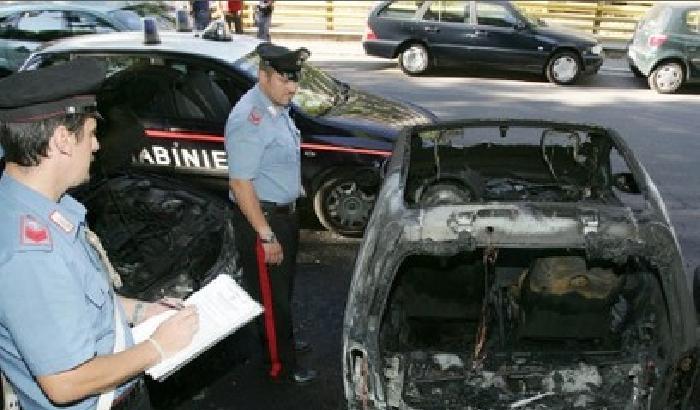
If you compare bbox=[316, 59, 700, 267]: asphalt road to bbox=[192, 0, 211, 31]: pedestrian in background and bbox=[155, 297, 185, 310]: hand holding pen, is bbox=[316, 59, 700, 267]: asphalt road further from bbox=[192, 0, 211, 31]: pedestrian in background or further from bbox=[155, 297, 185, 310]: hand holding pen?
bbox=[155, 297, 185, 310]: hand holding pen

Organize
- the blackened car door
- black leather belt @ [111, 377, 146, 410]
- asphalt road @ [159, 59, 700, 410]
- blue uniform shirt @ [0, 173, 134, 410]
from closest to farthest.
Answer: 1. blue uniform shirt @ [0, 173, 134, 410]
2. black leather belt @ [111, 377, 146, 410]
3. asphalt road @ [159, 59, 700, 410]
4. the blackened car door

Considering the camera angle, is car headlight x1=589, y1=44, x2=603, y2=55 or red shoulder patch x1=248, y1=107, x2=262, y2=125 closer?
red shoulder patch x1=248, y1=107, x2=262, y2=125

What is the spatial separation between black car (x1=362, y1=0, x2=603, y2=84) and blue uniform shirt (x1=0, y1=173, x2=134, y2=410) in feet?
37.0

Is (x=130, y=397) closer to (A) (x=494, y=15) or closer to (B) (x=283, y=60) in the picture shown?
(B) (x=283, y=60)

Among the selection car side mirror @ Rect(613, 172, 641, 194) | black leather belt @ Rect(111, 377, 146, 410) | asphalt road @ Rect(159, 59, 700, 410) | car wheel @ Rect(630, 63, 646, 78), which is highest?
car side mirror @ Rect(613, 172, 641, 194)

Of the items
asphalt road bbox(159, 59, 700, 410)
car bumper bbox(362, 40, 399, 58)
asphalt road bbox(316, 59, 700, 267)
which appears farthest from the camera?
car bumper bbox(362, 40, 399, 58)

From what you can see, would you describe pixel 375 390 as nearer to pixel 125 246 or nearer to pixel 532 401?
pixel 532 401

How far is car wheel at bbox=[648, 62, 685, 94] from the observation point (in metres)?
11.7

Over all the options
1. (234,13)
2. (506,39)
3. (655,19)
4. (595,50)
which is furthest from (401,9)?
(234,13)

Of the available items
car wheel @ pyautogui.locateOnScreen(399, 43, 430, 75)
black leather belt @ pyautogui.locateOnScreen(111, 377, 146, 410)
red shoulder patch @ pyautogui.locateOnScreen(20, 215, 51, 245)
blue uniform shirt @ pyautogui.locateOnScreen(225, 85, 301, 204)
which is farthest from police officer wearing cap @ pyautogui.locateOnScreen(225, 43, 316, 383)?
car wheel @ pyautogui.locateOnScreen(399, 43, 430, 75)

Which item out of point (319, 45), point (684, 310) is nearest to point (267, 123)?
point (684, 310)

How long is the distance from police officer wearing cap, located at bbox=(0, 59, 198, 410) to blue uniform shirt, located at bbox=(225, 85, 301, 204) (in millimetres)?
1484

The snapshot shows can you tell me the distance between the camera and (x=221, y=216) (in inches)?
166

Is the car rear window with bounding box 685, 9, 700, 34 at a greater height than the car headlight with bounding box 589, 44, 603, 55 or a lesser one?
greater
